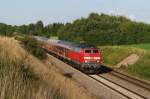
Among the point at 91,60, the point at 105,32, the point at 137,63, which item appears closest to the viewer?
the point at 91,60

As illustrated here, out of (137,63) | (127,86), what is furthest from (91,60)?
(127,86)

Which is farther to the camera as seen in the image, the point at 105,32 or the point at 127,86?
the point at 105,32

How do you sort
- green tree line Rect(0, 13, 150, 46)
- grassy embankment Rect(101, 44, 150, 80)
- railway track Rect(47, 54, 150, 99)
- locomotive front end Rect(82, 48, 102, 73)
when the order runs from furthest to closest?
green tree line Rect(0, 13, 150, 46) → locomotive front end Rect(82, 48, 102, 73) → grassy embankment Rect(101, 44, 150, 80) → railway track Rect(47, 54, 150, 99)

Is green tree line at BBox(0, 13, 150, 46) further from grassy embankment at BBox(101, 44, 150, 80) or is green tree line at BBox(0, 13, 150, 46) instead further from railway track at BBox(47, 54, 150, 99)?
railway track at BBox(47, 54, 150, 99)

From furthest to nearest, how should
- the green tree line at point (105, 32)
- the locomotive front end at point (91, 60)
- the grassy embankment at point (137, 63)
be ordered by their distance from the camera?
1. the green tree line at point (105, 32)
2. the locomotive front end at point (91, 60)
3. the grassy embankment at point (137, 63)

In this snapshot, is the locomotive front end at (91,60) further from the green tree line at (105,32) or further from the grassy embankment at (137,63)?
the green tree line at (105,32)

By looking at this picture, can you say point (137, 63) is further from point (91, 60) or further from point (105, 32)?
point (105, 32)

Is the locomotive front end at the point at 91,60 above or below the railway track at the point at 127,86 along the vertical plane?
above

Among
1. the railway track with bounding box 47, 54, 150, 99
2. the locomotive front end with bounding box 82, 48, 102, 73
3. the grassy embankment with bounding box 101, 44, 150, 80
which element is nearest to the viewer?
the railway track with bounding box 47, 54, 150, 99

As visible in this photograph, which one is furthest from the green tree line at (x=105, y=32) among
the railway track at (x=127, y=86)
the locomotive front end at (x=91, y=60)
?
the railway track at (x=127, y=86)

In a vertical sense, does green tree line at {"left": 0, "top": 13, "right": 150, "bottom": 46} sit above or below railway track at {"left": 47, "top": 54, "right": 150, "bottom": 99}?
above

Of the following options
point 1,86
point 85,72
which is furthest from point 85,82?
point 1,86

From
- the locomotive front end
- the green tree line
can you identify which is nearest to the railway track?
the locomotive front end

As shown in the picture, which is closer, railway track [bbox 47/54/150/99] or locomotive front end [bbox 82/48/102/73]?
railway track [bbox 47/54/150/99]
